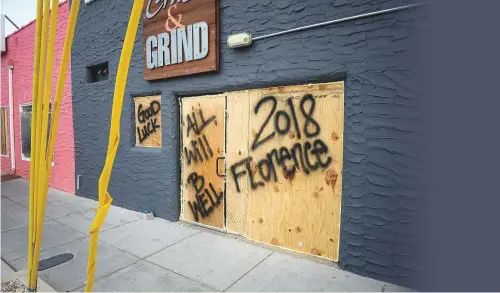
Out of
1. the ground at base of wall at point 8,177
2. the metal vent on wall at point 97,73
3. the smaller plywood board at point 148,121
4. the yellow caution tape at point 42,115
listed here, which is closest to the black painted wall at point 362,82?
the smaller plywood board at point 148,121

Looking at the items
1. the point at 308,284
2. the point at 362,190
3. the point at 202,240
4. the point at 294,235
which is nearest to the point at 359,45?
the point at 362,190

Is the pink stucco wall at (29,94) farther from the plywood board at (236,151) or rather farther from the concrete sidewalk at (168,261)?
the plywood board at (236,151)

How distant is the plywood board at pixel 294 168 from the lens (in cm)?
329

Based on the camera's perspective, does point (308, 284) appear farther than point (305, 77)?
No

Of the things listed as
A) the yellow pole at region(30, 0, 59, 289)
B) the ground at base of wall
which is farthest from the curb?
the ground at base of wall

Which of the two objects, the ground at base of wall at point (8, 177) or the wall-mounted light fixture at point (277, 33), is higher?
the wall-mounted light fixture at point (277, 33)

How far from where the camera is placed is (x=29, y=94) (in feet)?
27.3

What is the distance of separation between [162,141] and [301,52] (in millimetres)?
2930

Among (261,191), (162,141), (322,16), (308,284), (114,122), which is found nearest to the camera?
(114,122)

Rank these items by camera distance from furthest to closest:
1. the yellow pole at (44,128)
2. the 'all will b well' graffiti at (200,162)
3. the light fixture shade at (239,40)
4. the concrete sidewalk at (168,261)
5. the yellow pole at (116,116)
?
the 'all will b well' graffiti at (200,162) → the light fixture shade at (239,40) → the concrete sidewalk at (168,261) → the yellow pole at (44,128) → the yellow pole at (116,116)

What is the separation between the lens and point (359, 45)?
3.00 meters

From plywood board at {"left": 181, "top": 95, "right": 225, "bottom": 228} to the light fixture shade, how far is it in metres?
0.80

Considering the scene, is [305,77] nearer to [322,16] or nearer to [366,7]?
[322,16]

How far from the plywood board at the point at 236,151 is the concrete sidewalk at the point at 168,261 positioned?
30 centimetres
